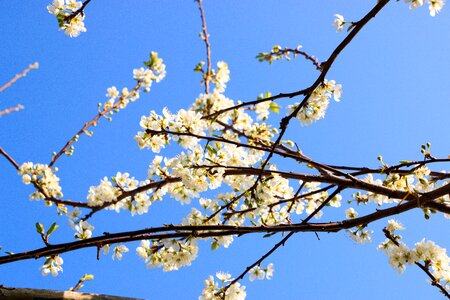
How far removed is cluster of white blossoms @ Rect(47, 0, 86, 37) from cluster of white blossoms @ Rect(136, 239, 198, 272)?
2083 mm

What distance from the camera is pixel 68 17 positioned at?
141 inches

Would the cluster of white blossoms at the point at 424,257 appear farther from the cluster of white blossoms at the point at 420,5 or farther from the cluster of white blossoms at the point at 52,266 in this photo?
the cluster of white blossoms at the point at 52,266

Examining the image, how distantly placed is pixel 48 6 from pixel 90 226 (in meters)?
2.02

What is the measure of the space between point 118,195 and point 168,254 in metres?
0.88

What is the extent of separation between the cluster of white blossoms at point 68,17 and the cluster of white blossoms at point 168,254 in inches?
82.0

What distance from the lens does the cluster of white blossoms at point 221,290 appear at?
355cm

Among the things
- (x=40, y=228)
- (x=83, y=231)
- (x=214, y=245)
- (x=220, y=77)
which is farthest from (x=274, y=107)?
(x=40, y=228)

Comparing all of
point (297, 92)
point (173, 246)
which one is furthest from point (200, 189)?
point (297, 92)

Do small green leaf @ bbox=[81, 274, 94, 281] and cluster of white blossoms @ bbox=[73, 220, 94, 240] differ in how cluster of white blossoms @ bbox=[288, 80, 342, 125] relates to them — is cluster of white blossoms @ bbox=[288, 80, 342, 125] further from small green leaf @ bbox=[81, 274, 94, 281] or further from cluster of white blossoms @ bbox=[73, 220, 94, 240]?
small green leaf @ bbox=[81, 274, 94, 281]

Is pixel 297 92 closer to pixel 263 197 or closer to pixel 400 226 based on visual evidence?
pixel 263 197

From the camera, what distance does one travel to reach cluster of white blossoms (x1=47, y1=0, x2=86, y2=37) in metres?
3.64

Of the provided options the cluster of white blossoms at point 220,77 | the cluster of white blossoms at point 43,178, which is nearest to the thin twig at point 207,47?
the cluster of white blossoms at point 220,77

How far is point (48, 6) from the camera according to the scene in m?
3.66

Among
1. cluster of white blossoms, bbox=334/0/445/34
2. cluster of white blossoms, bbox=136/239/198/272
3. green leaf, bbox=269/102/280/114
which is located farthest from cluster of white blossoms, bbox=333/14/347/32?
cluster of white blossoms, bbox=136/239/198/272
